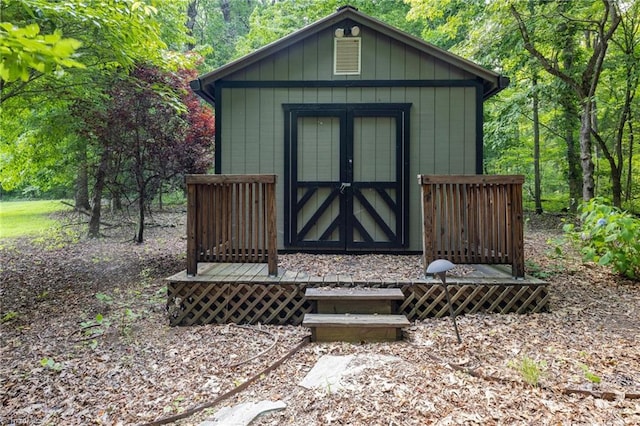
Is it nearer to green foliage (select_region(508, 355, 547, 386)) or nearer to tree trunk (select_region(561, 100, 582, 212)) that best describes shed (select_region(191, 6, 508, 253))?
green foliage (select_region(508, 355, 547, 386))

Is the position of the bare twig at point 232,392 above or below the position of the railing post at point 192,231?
below

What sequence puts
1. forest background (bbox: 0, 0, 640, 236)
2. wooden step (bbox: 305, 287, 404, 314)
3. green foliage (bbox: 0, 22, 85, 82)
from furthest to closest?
forest background (bbox: 0, 0, 640, 236), wooden step (bbox: 305, 287, 404, 314), green foliage (bbox: 0, 22, 85, 82)

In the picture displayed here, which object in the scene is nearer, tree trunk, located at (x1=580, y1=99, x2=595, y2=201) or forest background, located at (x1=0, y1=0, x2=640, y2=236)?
forest background, located at (x1=0, y1=0, x2=640, y2=236)

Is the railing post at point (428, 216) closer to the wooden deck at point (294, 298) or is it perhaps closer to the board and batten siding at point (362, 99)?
the wooden deck at point (294, 298)

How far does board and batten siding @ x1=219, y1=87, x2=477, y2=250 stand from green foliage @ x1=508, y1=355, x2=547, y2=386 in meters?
2.91

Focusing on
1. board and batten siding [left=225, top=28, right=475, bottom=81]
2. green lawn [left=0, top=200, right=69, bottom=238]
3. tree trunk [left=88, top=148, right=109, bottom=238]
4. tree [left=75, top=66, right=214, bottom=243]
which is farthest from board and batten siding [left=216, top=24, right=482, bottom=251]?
green lawn [left=0, top=200, right=69, bottom=238]

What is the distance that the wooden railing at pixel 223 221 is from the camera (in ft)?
12.3

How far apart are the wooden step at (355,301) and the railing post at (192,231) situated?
4.04 ft

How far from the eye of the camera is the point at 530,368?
240cm

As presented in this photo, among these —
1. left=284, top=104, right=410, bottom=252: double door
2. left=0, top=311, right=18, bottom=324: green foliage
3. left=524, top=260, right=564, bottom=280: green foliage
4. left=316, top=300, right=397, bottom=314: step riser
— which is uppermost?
left=284, top=104, right=410, bottom=252: double door

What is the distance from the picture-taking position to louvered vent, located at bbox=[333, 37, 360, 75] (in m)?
5.42

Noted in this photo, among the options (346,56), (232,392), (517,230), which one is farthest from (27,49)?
(346,56)

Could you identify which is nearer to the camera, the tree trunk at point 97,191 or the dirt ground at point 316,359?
the dirt ground at point 316,359

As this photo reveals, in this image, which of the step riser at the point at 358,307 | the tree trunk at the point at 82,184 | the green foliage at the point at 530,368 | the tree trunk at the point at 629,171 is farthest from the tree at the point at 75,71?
the tree trunk at the point at 629,171
